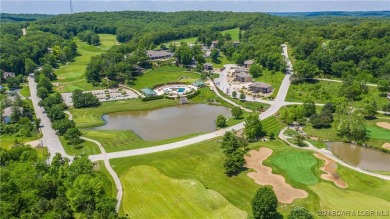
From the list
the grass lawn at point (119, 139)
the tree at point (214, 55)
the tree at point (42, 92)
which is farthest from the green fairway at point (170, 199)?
the tree at point (214, 55)

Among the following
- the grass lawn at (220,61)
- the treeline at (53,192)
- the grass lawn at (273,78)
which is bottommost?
the treeline at (53,192)

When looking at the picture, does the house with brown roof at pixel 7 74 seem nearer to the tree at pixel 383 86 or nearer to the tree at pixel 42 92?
the tree at pixel 42 92

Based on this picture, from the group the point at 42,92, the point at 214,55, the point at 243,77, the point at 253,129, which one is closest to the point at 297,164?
the point at 253,129

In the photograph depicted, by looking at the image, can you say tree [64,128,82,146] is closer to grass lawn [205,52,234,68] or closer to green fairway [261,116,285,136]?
green fairway [261,116,285,136]

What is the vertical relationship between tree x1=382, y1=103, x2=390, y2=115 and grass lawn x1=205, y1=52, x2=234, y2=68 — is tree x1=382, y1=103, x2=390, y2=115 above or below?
below

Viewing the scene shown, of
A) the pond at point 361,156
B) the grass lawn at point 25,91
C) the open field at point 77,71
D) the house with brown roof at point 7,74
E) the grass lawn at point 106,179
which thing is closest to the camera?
the grass lawn at point 106,179

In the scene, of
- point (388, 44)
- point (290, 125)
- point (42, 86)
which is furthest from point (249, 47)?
point (42, 86)

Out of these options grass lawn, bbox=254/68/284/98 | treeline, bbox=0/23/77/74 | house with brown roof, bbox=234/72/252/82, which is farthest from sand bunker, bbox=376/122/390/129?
treeline, bbox=0/23/77/74

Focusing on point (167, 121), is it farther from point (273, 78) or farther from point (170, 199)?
point (273, 78)
